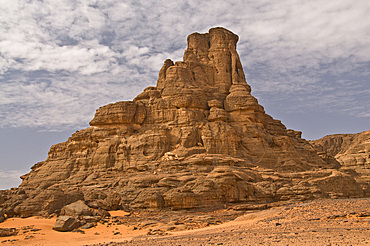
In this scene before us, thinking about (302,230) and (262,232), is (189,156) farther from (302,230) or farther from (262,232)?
(302,230)

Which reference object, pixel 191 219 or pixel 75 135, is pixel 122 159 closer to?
pixel 75 135

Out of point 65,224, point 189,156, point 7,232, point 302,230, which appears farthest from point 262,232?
point 189,156

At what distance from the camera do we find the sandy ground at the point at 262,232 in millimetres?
14922

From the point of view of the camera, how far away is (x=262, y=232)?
695 inches

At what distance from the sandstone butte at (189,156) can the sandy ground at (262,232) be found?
29.1 feet

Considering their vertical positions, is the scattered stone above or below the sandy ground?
above

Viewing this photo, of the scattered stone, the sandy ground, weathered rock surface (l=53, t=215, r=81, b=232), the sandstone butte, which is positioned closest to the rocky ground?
the sandy ground

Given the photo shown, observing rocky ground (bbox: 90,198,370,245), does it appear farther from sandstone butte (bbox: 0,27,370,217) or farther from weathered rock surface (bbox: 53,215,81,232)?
sandstone butte (bbox: 0,27,370,217)

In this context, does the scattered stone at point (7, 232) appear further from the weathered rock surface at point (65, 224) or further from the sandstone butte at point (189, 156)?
the sandstone butte at point (189, 156)

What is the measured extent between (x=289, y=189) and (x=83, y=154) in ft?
93.9

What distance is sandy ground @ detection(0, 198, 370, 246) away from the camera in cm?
1492

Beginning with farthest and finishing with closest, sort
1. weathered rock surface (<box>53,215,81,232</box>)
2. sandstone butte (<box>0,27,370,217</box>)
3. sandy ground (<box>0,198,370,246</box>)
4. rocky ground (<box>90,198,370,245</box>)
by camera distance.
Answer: sandstone butte (<box>0,27,370,217</box>), weathered rock surface (<box>53,215,81,232</box>), sandy ground (<box>0,198,370,246</box>), rocky ground (<box>90,198,370,245</box>)

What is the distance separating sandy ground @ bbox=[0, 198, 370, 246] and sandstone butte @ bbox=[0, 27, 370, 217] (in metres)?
8.87

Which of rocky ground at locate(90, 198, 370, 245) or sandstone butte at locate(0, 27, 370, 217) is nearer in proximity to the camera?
rocky ground at locate(90, 198, 370, 245)
